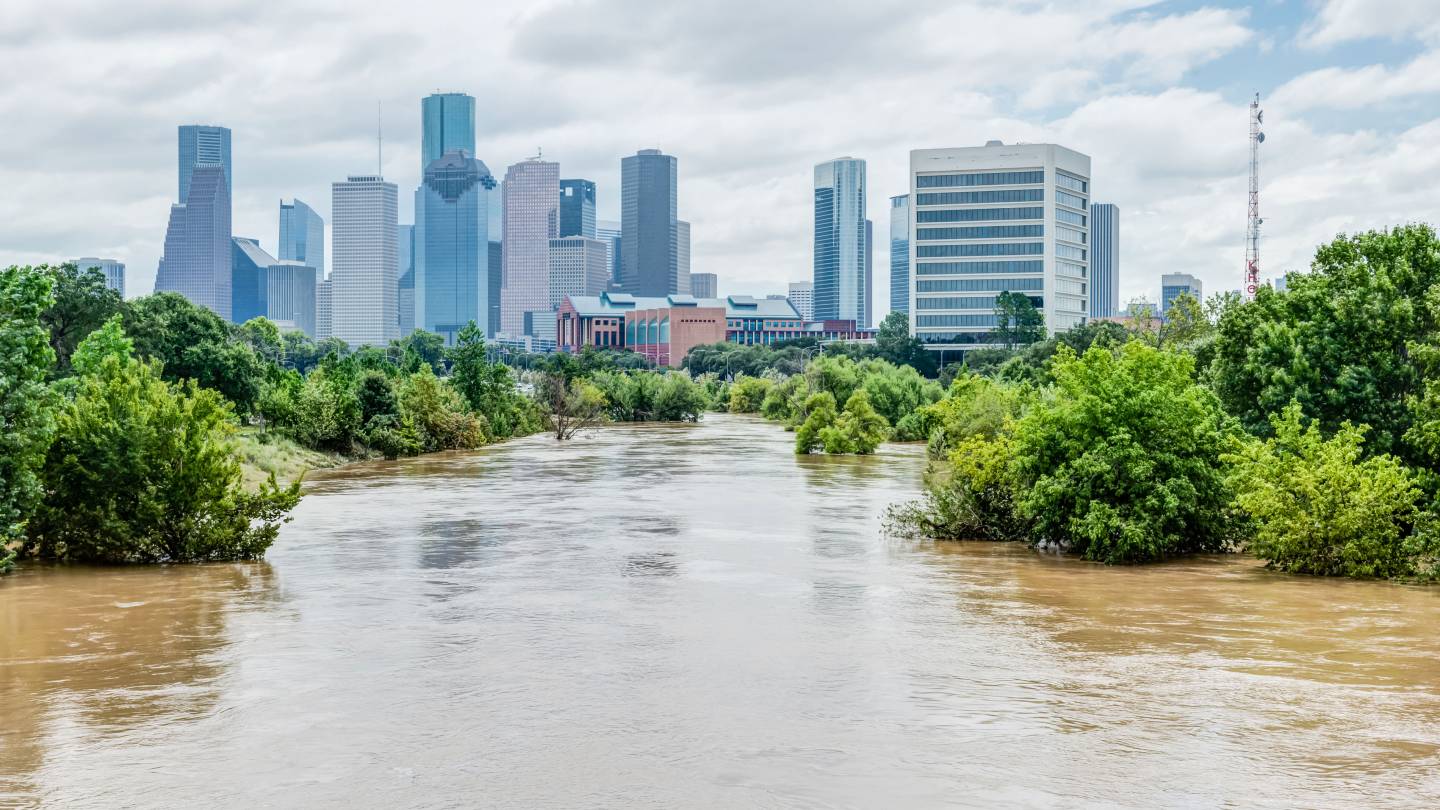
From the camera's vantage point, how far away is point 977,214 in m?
172

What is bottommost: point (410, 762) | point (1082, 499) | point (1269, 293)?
point (410, 762)

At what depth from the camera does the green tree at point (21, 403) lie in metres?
26.0

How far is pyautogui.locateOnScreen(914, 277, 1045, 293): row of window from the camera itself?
169 m

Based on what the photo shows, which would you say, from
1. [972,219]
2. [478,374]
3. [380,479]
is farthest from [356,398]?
[972,219]

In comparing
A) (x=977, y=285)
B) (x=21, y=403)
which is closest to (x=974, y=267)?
(x=977, y=285)

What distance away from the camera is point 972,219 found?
172 m

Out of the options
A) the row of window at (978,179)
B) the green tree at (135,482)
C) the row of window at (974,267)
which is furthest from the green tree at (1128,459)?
the row of window at (978,179)

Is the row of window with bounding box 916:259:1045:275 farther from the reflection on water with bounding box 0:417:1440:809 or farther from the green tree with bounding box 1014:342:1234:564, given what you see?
the green tree with bounding box 1014:342:1234:564

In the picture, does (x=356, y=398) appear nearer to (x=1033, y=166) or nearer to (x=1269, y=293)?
(x=1269, y=293)

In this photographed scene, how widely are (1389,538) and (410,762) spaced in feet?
70.0

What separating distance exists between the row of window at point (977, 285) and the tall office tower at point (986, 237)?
5.2 inches

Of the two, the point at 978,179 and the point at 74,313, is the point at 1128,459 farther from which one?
the point at 978,179

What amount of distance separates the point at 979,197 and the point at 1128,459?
484 feet

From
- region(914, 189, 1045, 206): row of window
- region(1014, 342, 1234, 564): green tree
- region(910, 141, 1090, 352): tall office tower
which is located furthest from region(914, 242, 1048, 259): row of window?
region(1014, 342, 1234, 564): green tree
